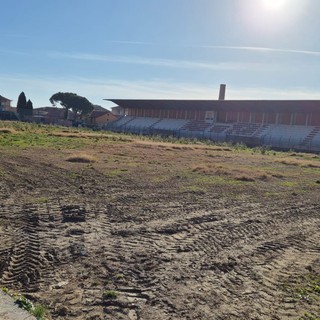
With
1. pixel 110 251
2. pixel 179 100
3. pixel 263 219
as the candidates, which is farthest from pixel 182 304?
pixel 179 100

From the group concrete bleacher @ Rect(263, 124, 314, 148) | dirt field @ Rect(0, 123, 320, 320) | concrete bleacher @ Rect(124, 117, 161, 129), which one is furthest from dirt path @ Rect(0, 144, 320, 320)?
concrete bleacher @ Rect(124, 117, 161, 129)

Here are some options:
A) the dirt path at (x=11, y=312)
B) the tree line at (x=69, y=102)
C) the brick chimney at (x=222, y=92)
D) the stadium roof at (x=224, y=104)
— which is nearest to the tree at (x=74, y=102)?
the tree line at (x=69, y=102)

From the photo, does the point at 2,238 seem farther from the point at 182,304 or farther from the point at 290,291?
the point at 290,291

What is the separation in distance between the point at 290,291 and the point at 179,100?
69.2m

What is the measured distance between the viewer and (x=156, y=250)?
6727 millimetres

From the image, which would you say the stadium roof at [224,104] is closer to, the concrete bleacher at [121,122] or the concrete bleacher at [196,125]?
the concrete bleacher at [121,122]

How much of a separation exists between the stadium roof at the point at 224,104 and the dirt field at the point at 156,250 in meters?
47.3

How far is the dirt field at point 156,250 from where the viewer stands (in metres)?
4.85

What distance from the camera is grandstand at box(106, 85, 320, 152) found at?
57.4 metres

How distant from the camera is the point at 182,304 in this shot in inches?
191

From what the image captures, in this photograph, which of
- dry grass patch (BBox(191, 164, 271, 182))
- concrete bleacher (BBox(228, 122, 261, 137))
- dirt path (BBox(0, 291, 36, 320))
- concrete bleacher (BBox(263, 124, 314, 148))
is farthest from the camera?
concrete bleacher (BBox(228, 122, 261, 137))

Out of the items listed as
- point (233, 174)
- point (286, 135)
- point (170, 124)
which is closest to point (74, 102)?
point (170, 124)

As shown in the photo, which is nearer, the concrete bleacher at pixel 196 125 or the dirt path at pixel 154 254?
the dirt path at pixel 154 254

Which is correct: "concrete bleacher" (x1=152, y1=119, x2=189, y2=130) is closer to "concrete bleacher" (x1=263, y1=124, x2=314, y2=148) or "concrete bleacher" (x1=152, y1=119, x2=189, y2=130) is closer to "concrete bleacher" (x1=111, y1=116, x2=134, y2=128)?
"concrete bleacher" (x1=111, y1=116, x2=134, y2=128)
